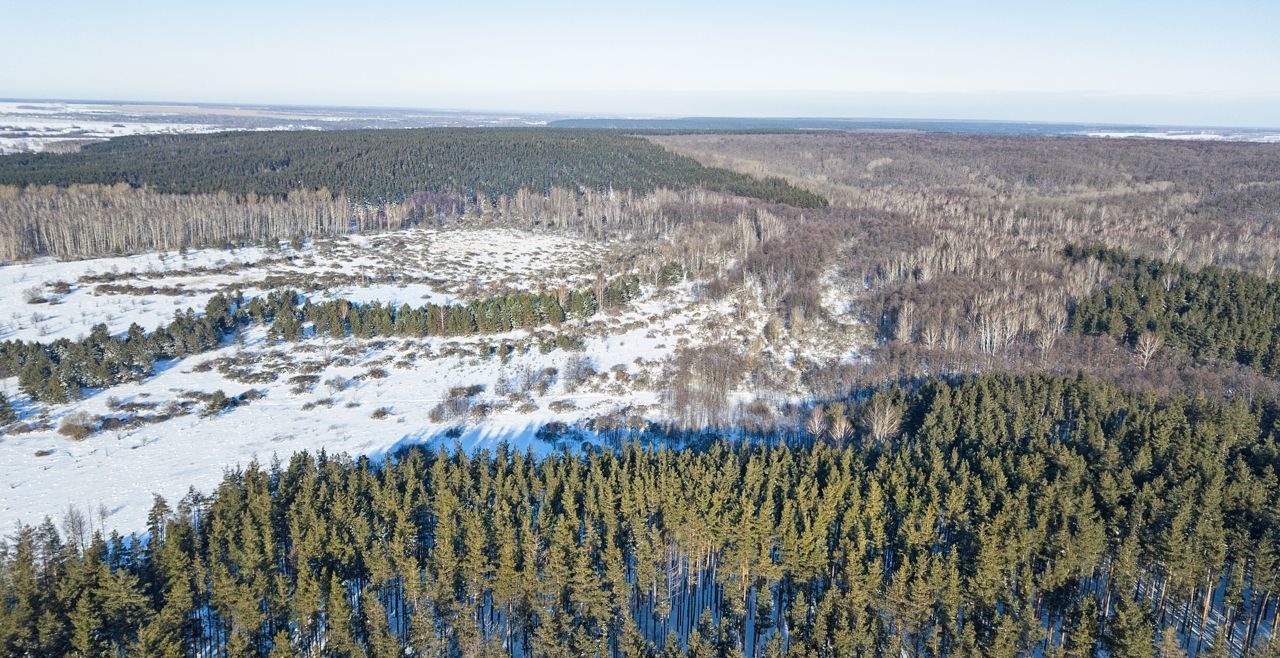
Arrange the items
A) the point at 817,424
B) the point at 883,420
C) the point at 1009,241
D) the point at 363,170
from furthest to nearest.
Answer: the point at 363,170, the point at 1009,241, the point at 817,424, the point at 883,420

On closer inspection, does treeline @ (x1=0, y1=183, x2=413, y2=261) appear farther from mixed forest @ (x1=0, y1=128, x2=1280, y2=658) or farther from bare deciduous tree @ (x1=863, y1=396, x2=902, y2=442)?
bare deciduous tree @ (x1=863, y1=396, x2=902, y2=442)

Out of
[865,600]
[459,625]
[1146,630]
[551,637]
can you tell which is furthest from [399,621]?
[1146,630]

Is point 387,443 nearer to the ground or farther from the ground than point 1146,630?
nearer to the ground

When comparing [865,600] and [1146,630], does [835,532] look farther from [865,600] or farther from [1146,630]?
[1146,630]

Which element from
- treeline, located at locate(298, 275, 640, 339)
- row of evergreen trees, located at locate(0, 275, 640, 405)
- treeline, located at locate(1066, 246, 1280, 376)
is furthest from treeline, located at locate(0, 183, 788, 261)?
treeline, located at locate(1066, 246, 1280, 376)

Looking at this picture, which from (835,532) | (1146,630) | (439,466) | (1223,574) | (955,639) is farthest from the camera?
(439,466)

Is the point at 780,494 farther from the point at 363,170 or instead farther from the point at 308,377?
the point at 363,170

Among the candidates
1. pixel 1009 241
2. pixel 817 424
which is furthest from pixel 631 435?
pixel 1009 241
